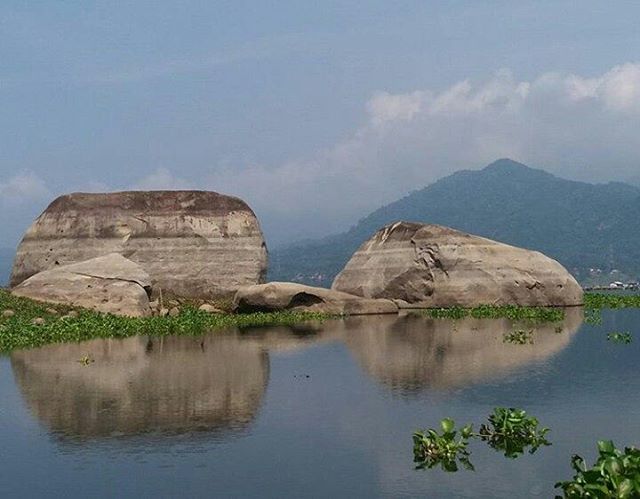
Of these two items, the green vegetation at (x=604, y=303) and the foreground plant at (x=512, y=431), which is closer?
the foreground plant at (x=512, y=431)

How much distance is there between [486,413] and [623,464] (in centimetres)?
602

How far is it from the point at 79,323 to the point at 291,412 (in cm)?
2145

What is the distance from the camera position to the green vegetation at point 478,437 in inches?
543

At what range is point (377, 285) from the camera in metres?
55.6

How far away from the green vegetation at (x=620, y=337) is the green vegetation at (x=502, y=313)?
814cm

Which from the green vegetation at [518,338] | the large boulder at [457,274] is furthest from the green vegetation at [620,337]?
the large boulder at [457,274]

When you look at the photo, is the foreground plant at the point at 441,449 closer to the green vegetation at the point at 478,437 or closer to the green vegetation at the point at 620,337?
the green vegetation at the point at 478,437

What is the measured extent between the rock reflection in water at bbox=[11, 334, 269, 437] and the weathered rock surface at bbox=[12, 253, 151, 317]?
35.9 feet

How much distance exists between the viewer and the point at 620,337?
109 feet

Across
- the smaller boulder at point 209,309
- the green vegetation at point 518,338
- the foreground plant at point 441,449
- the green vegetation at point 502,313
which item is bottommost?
the foreground plant at point 441,449

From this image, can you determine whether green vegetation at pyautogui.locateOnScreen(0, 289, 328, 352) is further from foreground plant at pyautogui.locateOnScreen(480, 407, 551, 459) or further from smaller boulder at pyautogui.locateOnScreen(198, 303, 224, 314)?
foreground plant at pyautogui.locateOnScreen(480, 407, 551, 459)

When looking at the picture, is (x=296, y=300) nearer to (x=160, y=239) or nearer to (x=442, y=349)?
(x=160, y=239)

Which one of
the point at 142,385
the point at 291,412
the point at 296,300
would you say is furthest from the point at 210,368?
the point at 296,300

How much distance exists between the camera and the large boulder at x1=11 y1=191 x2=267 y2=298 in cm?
5341
